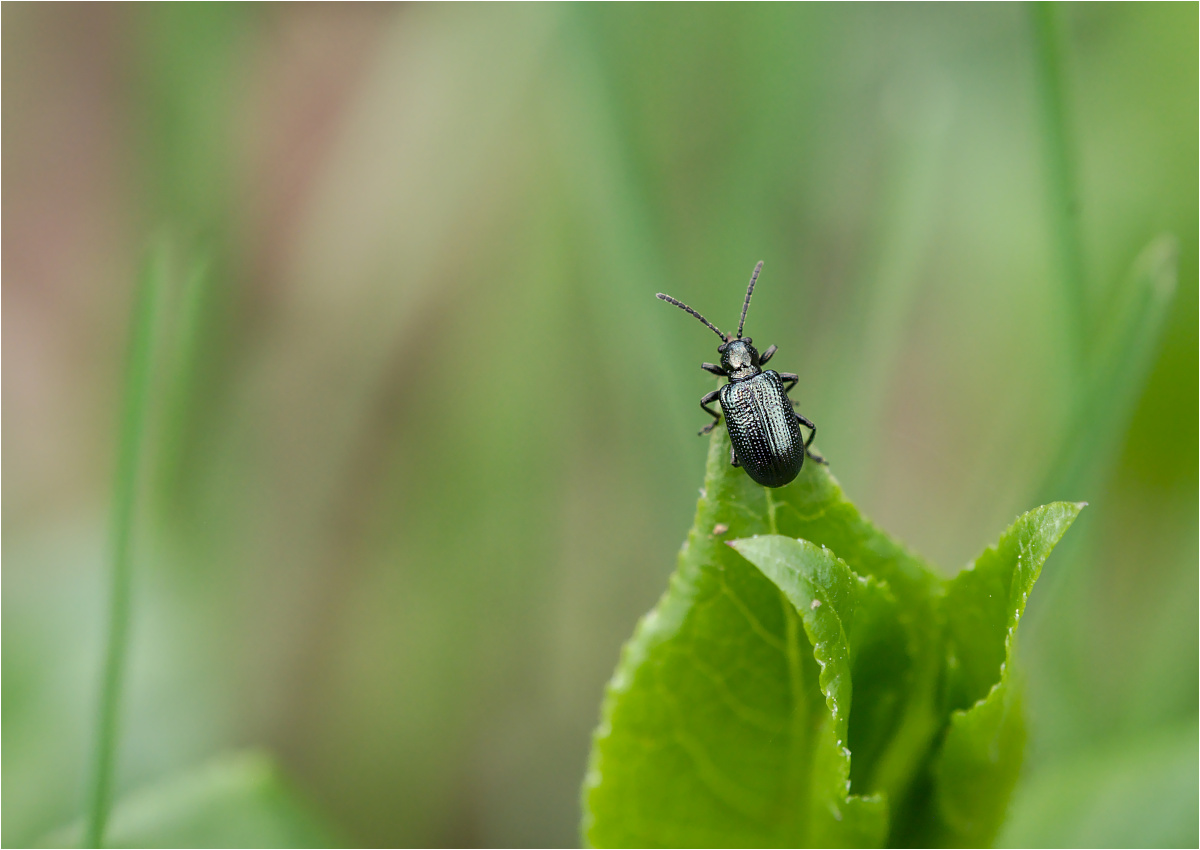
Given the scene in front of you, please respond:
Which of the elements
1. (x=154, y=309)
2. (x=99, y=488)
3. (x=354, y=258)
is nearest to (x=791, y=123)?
(x=354, y=258)

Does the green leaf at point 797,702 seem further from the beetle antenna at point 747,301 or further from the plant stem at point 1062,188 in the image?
the beetle antenna at point 747,301

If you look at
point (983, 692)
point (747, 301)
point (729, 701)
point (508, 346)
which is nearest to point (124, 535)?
point (729, 701)

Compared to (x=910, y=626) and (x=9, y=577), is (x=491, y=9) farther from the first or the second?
(x=910, y=626)

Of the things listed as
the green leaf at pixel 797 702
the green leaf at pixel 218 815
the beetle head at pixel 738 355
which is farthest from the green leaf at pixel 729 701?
the beetle head at pixel 738 355

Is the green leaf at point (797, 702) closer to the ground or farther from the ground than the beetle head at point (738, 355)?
closer to the ground

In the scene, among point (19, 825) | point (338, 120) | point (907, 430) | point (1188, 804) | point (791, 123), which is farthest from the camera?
point (338, 120)

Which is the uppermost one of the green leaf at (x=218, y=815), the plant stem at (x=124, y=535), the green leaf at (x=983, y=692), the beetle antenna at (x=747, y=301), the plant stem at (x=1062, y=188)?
the beetle antenna at (x=747, y=301)
